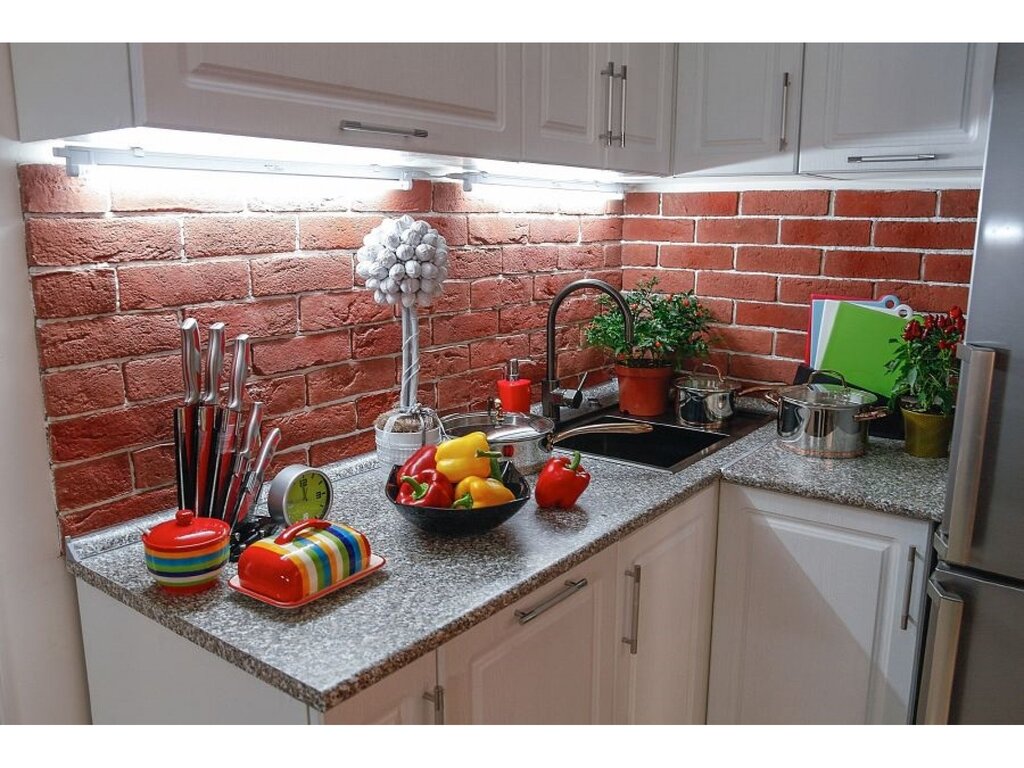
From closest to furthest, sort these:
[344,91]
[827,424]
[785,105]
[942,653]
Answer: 1. [344,91]
2. [942,653]
3. [827,424]
4. [785,105]

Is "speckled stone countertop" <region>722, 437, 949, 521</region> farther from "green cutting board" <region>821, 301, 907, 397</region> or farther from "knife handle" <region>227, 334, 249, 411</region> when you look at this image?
"knife handle" <region>227, 334, 249, 411</region>

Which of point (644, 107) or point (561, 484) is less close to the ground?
point (644, 107)

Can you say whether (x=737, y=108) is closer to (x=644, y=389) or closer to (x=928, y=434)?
(x=644, y=389)

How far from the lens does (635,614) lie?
5.38 feet

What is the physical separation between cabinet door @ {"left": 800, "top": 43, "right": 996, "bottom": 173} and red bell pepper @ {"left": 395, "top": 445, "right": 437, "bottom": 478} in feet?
3.97

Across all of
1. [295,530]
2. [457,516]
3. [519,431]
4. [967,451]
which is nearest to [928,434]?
[967,451]

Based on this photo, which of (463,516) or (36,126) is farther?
(463,516)

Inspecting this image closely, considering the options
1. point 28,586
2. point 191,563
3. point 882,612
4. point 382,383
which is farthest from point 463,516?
point 882,612

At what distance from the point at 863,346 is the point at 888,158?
53 cm

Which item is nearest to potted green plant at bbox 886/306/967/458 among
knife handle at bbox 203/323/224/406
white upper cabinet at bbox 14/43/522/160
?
white upper cabinet at bbox 14/43/522/160

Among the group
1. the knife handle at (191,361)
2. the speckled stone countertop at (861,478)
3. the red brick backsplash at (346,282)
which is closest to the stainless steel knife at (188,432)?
the knife handle at (191,361)
